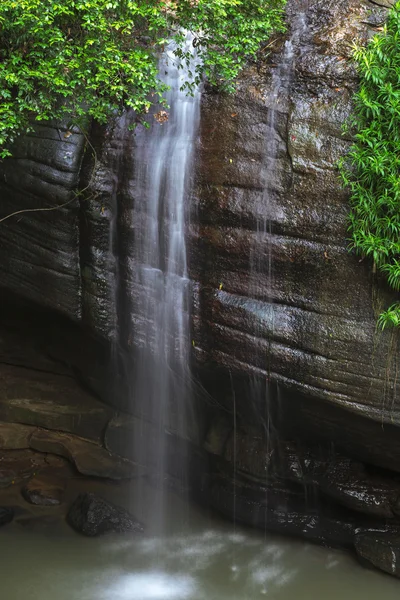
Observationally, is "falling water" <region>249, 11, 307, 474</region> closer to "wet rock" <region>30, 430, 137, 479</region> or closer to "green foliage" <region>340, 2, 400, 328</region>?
"green foliage" <region>340, 2, 400, 328</region>

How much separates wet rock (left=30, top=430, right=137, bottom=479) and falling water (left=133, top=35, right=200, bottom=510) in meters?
2.02

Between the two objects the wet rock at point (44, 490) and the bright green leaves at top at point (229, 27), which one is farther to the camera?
the wet rock at point (44, 490)

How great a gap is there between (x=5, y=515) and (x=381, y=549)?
14.0ft

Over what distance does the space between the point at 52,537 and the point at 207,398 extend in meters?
2.34

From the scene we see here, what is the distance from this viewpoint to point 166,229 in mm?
7160

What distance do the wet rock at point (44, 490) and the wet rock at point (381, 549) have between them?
367 cm

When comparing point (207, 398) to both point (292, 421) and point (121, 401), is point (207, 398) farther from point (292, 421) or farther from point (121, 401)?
point (121, 401)

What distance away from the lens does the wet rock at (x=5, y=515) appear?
7859mm

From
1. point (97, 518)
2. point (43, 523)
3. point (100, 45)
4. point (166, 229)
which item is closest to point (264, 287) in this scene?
point (166, 229)

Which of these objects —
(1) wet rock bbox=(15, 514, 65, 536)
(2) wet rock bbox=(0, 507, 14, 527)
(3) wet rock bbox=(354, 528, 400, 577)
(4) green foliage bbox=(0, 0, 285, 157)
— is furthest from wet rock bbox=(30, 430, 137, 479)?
(4) green foliage bbox=(0, 0, 285, 157)

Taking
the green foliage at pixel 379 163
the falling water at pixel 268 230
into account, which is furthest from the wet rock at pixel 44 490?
the green foliage at pixel 379 163

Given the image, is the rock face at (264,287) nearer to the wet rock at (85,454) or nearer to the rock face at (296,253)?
the rock face at (296,253)

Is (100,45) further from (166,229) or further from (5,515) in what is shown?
(5,515)

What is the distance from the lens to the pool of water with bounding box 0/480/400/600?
6.75 metres
